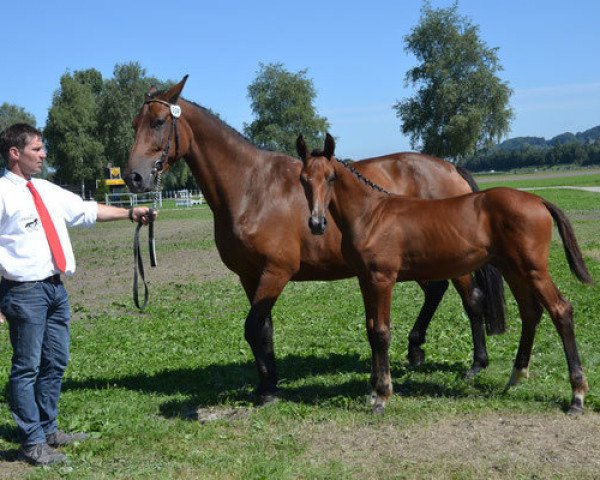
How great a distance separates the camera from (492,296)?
6.76 metres

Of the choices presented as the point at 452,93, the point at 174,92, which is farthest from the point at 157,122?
the point at 452,93

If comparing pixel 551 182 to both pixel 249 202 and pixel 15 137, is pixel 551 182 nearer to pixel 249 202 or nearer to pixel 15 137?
pixel 249 202

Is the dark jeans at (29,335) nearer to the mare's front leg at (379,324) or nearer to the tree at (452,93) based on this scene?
the mare's front leg at (379,324)

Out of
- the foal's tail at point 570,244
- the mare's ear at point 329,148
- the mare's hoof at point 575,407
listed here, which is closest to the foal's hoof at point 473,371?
the mare's hoof at point 575,407

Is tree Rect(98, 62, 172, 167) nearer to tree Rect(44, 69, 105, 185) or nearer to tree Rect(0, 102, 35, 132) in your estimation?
tree Rect(44, 69, 105, 185)

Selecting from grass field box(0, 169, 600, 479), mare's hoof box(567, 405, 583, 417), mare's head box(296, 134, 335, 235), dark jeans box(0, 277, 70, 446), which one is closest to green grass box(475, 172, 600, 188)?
grass field box(0, 169, 600, 479)

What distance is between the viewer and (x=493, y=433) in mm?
4836

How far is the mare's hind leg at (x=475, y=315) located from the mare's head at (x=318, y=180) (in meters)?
2.07

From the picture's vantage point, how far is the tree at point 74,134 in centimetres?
6562

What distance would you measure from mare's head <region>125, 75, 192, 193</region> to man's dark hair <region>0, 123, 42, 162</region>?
3.56 feet

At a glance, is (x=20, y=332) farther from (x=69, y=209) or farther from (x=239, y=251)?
(x=239, y=251)

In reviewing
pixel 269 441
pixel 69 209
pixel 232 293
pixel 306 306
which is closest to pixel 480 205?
pixel 269 441

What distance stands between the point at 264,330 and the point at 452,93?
4946cm

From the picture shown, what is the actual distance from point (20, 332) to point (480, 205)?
12.4 ft
